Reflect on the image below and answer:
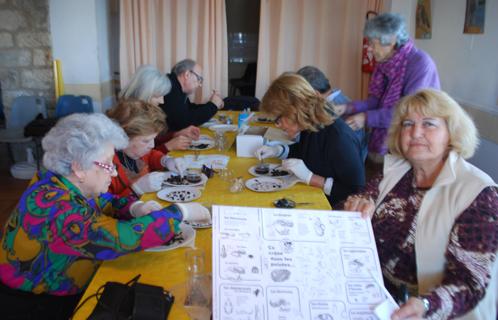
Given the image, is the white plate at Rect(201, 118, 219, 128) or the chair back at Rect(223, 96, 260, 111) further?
the chair back at Rect(223, 96, 260, 111)

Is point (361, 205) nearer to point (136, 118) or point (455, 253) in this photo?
point (455, 253)

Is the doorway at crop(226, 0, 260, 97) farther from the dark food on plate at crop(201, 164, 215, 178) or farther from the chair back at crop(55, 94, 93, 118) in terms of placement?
the dark food on plate at crop(201, 164, 215, 178)

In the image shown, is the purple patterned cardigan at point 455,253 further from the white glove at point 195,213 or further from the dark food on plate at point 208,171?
the dark food on plate at point 208,171

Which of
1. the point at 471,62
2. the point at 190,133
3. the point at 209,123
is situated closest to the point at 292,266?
the point at 190,133

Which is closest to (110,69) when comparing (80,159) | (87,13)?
(87,13)

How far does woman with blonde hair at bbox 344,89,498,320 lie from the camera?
1.12 metres

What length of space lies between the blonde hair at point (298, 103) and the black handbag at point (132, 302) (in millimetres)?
1176

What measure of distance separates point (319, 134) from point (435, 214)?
0.92m

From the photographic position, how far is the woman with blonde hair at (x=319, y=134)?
6.65 ft

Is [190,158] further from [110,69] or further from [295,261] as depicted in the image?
[110,69]

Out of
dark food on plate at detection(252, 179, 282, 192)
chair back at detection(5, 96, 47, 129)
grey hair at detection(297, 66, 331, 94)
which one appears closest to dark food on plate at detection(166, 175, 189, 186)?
dark food on plate at detection(252, 179, 282, 192)

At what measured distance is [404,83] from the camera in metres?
2.88

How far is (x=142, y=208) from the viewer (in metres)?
1.61

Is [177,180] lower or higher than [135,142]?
lower
